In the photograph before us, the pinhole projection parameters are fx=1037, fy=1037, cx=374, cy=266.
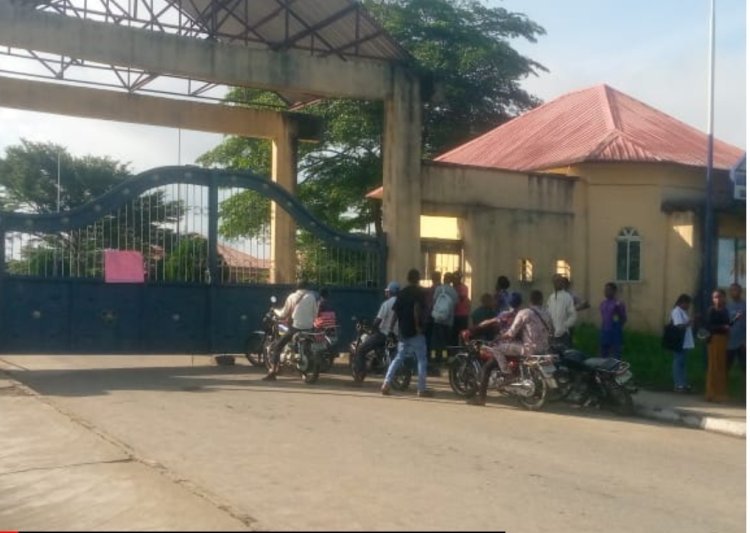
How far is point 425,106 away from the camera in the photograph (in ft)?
109

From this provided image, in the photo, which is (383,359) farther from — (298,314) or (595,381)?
(595,381)

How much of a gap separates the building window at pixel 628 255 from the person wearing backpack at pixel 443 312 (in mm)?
7575

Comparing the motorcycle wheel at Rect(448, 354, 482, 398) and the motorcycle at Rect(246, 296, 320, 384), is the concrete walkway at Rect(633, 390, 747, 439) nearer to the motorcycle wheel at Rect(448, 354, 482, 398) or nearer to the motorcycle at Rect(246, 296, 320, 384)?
the motorcycle wheel at Rect(448, 354, 482, 398)

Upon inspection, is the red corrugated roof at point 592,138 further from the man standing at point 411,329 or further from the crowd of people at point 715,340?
the man standing at point 411,329

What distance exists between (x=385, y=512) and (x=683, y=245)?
1729 centimetres

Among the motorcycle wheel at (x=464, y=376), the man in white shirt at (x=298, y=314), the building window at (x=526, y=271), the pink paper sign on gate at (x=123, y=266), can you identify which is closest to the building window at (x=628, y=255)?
the building window at (x=526, y=271)

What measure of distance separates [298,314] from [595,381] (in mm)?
4511

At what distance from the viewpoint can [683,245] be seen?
22562 millimetres

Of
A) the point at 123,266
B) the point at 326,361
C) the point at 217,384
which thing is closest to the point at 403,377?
the point at 326,361

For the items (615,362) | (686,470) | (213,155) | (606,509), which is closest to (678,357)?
(615,362)

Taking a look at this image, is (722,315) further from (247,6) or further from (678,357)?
(247,6)

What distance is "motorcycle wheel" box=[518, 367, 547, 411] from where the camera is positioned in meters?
13.1

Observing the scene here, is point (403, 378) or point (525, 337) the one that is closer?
point (525, 337)

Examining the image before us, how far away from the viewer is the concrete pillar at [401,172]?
1873 cm
